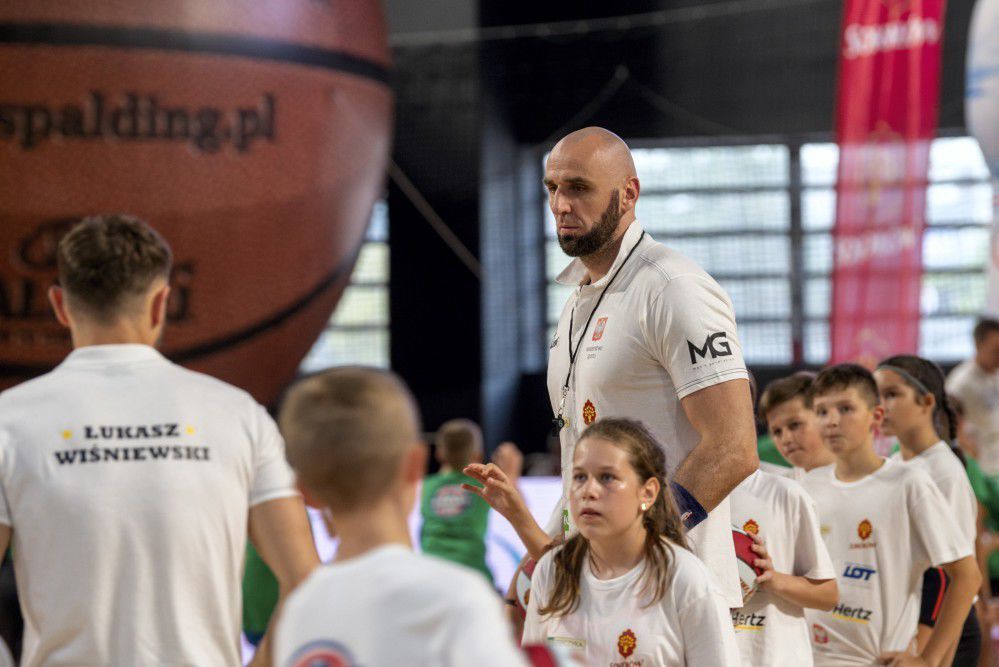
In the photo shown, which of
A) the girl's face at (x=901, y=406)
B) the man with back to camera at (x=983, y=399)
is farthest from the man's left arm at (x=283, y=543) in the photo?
the man with back to camera at (x=983, y=399)

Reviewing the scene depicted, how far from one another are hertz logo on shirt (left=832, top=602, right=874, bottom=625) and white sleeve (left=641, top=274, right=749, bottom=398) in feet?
3.26

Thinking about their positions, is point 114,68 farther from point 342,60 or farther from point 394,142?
point 394,142

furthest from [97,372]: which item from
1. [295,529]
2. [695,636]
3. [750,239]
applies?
[750,239]

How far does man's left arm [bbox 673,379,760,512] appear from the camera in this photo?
81.8 inches

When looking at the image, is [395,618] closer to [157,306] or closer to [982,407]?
[157,306]

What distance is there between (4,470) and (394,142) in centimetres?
737

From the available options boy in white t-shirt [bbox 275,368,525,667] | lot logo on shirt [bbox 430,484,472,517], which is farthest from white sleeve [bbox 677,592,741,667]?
lot logo on shirt [bbox 430,484,472,517]

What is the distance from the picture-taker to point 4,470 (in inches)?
64.2

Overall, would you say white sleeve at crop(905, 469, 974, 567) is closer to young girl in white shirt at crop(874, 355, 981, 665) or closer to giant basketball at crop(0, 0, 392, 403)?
young girl in white shirt at crop(874, 355, 981, 665)

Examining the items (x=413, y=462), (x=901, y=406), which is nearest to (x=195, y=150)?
(x=901, y=406)

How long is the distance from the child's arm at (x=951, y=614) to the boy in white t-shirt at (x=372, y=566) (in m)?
1.90

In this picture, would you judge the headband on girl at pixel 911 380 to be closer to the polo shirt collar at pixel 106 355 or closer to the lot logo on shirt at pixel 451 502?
the polo shirt collar at pixel 106 355

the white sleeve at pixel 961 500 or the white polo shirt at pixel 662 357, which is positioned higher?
the white polo shirt at pixel 662 357

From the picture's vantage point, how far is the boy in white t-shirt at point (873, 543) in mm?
2883
